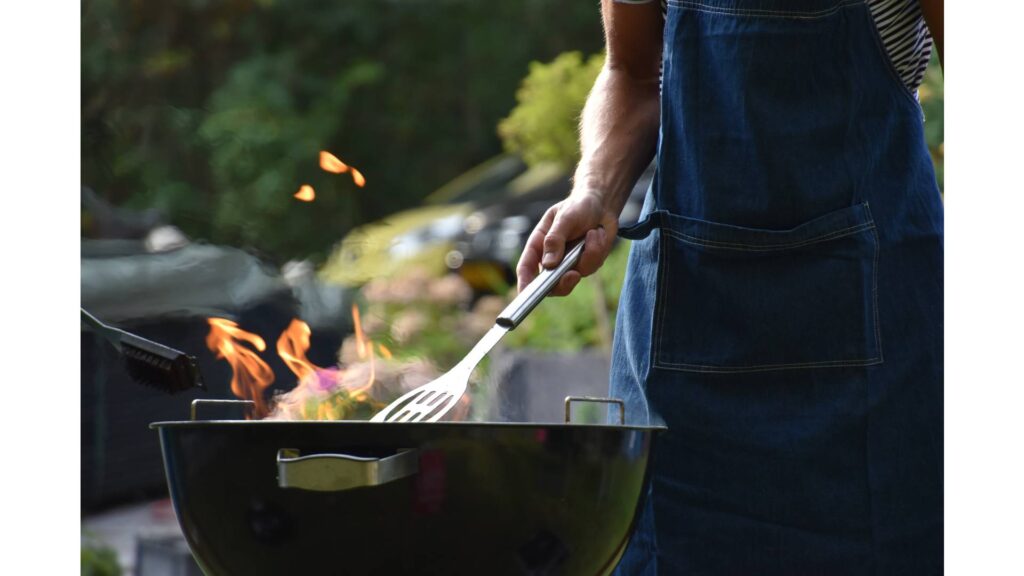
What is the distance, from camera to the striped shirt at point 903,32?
3.56 feet

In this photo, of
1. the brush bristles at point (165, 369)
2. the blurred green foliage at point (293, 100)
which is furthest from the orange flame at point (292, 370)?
the blurred green foliage at point (293, 100)

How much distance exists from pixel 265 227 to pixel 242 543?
3.51m

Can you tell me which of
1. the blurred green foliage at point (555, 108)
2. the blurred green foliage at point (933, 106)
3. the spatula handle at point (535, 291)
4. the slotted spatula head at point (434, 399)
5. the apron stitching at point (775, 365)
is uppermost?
the blurred green foliage at point (555, 108)

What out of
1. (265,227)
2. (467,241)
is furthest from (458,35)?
(265,227)

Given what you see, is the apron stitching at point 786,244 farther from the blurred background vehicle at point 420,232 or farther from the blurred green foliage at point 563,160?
the blurred green foliage at point 563,160

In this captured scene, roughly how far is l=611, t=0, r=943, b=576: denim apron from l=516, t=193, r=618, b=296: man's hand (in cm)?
4

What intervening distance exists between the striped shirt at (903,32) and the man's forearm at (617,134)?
0.82 ft

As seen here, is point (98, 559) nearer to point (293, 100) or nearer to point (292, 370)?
point (292, 370)

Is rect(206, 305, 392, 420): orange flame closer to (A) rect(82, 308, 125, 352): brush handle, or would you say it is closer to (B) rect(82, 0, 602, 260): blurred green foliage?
(A) rect(82, 308, 125, 352): brush handle

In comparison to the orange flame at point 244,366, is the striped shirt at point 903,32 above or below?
above

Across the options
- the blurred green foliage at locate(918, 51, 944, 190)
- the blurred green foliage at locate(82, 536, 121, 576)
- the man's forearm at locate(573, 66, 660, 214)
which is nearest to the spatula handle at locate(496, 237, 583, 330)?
the man's forearm at locate(573, 66, 660, 214)

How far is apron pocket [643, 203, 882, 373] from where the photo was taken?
3.43 ft

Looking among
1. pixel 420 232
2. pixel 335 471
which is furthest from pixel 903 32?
pixel 420 232
